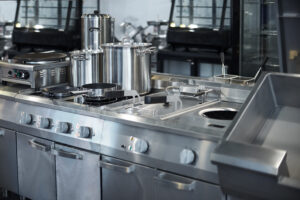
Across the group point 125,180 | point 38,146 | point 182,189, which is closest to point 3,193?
point 38,146

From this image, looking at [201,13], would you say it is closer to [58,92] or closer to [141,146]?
[58,92]

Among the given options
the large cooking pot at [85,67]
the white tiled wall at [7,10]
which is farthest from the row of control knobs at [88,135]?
the white tiled wall at [7,10]

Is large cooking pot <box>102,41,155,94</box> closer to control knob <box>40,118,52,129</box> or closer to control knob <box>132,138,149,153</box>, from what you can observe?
control knob <box>40,118,52,129</box>

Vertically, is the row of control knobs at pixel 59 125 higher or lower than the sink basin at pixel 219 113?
lower

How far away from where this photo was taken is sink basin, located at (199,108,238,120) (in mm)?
3029

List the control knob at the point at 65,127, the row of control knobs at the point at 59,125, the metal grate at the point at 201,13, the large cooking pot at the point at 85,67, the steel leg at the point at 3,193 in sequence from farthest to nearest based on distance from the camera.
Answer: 1. the metal grate at the point at 201,13
2. the steel leg at the point at 3,193
3. the large cooking pot at the point at 85,67
4. the control knob at the point at 65,127
5. the row of control knobs at the point at 59,125

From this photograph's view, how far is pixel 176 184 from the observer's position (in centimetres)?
270

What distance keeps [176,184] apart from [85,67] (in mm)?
1402

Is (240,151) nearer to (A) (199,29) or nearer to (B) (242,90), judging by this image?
(B) (242,90)

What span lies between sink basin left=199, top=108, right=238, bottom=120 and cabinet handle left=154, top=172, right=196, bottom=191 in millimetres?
494

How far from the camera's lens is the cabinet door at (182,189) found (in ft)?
8.59

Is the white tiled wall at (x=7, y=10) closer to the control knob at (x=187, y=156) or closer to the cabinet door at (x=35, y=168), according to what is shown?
the cabinet door at (x=35, y=168)

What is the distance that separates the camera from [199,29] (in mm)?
6285

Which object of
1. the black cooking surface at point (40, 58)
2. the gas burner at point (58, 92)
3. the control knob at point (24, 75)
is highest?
the black cooking surface at point (40, 58)
